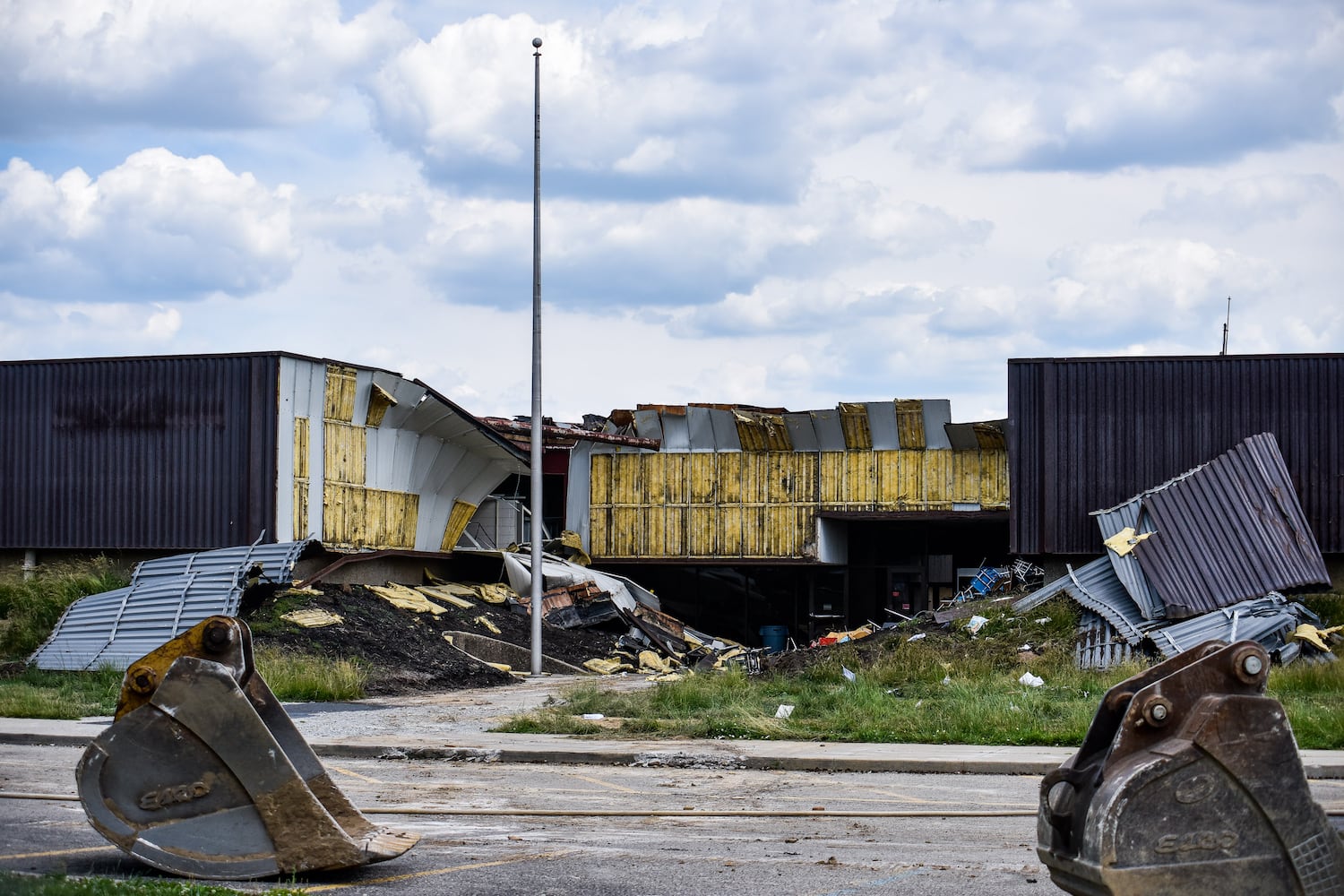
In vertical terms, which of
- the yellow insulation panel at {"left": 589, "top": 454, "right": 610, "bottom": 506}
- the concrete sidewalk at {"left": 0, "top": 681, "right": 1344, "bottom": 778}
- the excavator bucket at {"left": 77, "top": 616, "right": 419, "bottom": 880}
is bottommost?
the concrete sidewalk at {"left": 0, "top": 681, "right": 1344, "bottom": 778}

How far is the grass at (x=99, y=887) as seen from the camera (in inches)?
267

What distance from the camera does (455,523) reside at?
3900 centimetres

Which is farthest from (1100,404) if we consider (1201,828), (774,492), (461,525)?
(1201,828)

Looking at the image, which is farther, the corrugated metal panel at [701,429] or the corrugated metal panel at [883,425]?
the corrugated metal panel at [701,429]

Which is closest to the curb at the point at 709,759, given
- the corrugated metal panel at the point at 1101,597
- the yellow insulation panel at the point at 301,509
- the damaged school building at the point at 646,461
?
the corrugated metal panel at the point at 1101,597

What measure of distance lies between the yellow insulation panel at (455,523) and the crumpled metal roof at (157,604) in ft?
26.3

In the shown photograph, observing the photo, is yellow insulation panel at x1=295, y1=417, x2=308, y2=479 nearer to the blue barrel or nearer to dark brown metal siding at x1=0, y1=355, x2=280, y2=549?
dark brown metal siding at x1=0, y1=355, x2=280, y2=549

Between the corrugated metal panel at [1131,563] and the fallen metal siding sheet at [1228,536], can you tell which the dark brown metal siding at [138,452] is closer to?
the corrugated metal panel at [1131,563]

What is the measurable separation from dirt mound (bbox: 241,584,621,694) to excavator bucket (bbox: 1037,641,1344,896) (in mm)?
18472

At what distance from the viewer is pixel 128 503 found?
34.4m

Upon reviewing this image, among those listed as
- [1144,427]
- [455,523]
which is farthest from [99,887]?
[455,523]

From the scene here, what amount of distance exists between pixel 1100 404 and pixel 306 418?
691 inches

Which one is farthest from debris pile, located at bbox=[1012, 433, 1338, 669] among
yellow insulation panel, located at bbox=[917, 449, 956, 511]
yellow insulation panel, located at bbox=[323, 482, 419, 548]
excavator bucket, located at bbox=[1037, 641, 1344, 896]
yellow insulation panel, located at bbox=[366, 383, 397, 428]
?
excavator bucket, located at bbox=[1037, 641, 1344, 896]

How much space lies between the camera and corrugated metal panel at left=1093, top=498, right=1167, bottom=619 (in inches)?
1070
